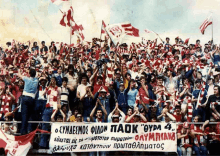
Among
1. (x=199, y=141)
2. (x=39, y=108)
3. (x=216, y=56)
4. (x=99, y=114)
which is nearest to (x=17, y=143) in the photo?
(x=39, y=108)

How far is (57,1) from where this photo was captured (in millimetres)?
13672

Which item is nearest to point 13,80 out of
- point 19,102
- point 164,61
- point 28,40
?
point 19,102

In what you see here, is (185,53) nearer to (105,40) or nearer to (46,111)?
(105,40)

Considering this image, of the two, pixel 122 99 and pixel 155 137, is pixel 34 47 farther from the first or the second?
pixel 155 137

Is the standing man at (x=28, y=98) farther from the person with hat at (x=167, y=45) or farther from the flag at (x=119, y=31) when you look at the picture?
the person with hat at (x=167, y=45)

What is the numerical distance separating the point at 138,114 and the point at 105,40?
5207 millimetres

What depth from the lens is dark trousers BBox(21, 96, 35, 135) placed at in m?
9.96

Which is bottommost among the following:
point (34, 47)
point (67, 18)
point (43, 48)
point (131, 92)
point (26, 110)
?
point (26, 110)

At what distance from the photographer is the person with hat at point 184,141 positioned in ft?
30.8

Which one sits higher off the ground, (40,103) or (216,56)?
(216,56)

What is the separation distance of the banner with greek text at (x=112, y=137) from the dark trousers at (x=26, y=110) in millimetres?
936

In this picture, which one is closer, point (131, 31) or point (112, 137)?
point (112, 137)

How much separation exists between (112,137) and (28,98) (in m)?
2.95

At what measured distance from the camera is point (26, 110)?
33.1 feet
